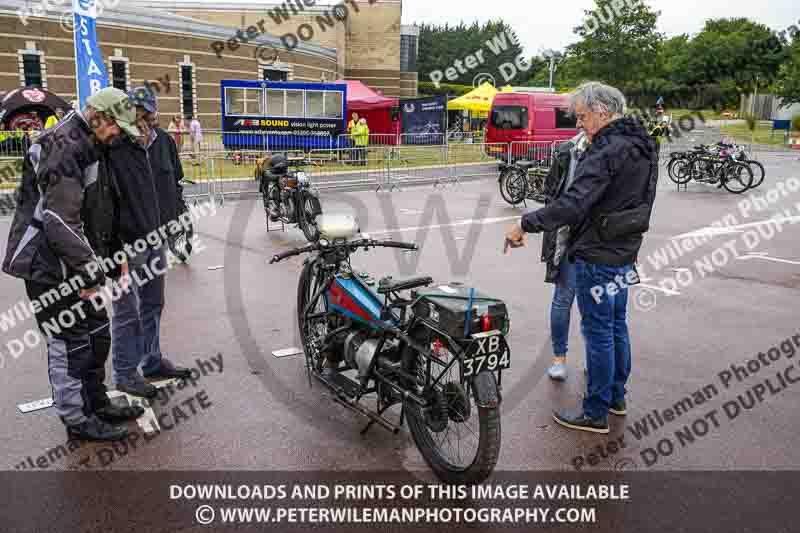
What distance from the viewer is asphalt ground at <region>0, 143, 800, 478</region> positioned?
375 cm

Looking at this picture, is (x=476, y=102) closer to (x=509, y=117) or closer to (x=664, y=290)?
(x=509, y=117)

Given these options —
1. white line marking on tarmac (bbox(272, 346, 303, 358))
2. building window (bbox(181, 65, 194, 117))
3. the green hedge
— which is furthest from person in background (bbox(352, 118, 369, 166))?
the green hedge

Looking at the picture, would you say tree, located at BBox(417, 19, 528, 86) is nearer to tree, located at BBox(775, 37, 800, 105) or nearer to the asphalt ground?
tree, located at BBox(775, 37, 800, 105)

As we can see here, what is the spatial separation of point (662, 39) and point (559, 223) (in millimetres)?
50857

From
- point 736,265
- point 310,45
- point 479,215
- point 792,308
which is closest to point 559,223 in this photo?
point 792,308

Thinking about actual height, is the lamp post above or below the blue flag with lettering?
above

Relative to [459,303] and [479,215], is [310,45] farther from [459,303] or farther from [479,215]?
[459,303]

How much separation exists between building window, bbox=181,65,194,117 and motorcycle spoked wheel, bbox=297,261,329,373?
31.8 meters

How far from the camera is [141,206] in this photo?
4164 millimetres

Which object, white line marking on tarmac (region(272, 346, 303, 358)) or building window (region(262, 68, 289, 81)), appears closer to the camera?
white line marking on tarmac (region(272, 346, 303, 358))

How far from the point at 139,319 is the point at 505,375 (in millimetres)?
2579

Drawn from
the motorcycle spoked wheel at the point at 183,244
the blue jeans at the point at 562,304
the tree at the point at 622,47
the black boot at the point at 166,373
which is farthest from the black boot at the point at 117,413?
the tree at the point at 622,47

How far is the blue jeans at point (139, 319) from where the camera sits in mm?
4273

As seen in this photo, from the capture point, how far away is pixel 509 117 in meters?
22.1
